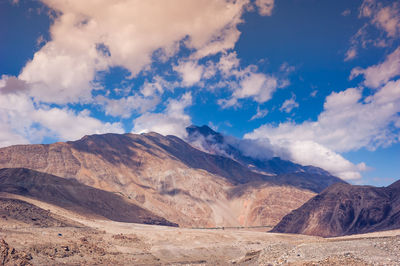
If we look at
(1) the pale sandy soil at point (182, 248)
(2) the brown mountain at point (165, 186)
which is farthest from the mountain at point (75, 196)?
(1) the pale sandy soil at point (182, 248)

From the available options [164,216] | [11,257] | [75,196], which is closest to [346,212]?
[164,216]

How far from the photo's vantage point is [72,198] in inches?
3949

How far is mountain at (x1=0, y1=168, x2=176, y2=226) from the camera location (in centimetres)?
9075

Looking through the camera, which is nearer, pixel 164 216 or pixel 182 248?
pixel 182 248

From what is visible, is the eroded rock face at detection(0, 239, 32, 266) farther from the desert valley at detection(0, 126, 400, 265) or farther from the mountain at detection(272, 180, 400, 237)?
the mountain at detection(272, 180, 400, 237)

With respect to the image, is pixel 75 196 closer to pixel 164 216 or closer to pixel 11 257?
pixel 164 216

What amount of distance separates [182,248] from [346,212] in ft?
250

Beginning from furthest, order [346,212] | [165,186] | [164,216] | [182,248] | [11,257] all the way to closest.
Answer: [165,186], [164,216], [346,212], [182,248], [11,257]

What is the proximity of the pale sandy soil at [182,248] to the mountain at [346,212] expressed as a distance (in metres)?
45.4

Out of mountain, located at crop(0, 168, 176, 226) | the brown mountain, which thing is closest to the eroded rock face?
mountain, located at crop(0, 168, 176, 226)

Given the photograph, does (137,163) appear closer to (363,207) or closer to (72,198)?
(72,198)

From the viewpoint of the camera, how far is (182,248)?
5100cm

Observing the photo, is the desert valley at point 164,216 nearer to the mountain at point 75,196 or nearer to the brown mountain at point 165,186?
the mountain at point 75,196

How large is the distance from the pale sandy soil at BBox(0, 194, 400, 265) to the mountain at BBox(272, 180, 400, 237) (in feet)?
149
